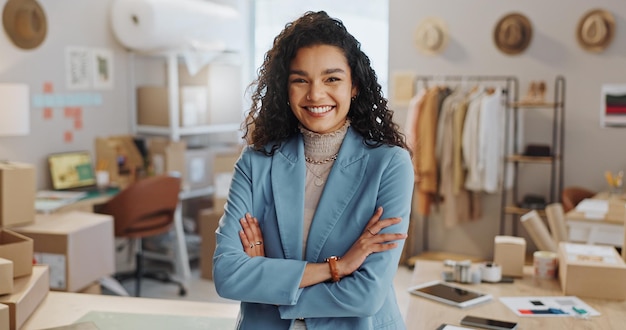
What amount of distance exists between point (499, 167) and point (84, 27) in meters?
3.41

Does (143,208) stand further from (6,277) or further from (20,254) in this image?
(6,277)

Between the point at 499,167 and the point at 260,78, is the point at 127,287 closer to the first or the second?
the point at 499,167

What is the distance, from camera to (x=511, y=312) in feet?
7.61

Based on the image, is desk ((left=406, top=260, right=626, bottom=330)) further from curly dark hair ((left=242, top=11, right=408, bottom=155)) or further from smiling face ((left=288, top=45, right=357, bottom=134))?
smiling face ((left=288, top=45, right=357, bottom=134))

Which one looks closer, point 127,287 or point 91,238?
point 91,238

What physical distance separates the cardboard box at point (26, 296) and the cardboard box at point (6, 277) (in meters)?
0.02

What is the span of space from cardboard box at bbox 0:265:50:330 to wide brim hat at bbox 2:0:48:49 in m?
2.82

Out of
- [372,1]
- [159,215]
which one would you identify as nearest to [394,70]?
[372,1]

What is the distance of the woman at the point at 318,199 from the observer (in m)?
1.64

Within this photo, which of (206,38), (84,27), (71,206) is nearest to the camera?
(71,206)

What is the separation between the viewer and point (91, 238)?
137 inches

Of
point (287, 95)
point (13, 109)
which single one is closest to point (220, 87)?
point (13, 109)

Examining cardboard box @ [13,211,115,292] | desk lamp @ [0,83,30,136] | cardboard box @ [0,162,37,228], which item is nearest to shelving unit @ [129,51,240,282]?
desk lamp @ [0,83,30,136]

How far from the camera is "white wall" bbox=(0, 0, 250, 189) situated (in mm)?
4832
